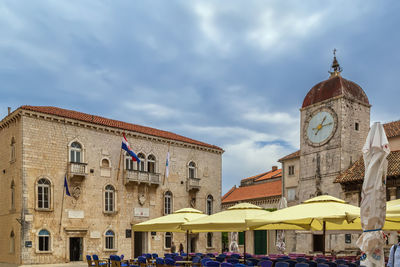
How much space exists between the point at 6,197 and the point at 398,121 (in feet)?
93.4

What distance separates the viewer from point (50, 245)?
26.8m

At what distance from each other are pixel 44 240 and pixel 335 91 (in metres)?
23.0

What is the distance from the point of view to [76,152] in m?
29.3

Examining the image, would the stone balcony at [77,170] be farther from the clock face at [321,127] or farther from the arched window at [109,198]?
the clock face at [321,127]

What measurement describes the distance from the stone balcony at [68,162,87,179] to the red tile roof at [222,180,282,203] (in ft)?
64.4

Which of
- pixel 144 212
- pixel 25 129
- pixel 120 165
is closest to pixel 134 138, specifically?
pixel 120 165

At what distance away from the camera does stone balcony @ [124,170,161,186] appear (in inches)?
1222

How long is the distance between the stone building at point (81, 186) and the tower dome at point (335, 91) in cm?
1100

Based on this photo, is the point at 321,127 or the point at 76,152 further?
the point at 321,127

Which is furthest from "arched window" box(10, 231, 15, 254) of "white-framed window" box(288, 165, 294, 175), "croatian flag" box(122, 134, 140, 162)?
"white-framed window" box(288, 165, 294, 175)

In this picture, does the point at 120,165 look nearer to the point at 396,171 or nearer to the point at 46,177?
the point at 46,177

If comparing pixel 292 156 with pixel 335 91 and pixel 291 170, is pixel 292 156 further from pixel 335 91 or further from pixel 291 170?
pixel 335 91

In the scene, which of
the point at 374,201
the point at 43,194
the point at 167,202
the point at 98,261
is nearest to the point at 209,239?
the point at 167,202

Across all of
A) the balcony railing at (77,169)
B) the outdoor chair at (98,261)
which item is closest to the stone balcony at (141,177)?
the balcony railing at (77,169)
